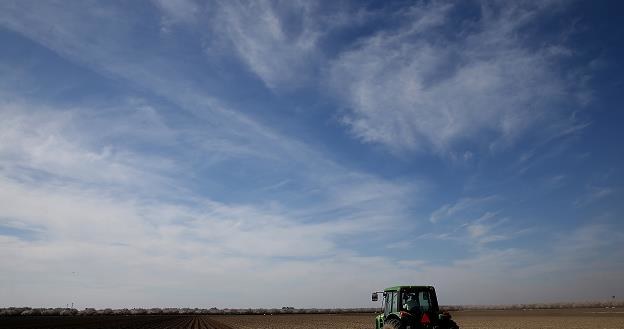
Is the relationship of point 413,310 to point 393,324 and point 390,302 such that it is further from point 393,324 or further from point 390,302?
point 390,302

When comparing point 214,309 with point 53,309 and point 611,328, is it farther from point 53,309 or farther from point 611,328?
point 611,328

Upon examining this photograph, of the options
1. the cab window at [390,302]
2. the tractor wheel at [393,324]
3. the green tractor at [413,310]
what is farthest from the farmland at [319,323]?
the tractor wheel at [393,324]

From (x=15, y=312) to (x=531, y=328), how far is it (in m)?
120

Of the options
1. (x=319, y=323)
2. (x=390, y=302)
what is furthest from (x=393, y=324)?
(x=319, y=323)

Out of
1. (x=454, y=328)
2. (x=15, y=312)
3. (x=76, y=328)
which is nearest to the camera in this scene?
(x=454, y=328)

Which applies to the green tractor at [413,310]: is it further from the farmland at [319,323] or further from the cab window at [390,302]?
the farmland at [319,323]

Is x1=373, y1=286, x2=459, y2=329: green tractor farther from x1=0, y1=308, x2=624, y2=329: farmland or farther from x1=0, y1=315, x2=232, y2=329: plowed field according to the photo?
x1=0, y1=315, x2=232, y2=329: plowed field

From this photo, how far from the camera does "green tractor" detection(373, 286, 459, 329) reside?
44.4 feet

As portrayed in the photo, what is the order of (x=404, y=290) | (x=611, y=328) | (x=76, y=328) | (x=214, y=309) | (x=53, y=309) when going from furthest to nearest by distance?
(x=214, y=309) → (x=53, y=309) → (x=76, y=328) → (x=611, y=328) → (x=404, y=290)

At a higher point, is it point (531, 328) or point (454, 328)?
point (454, 328)

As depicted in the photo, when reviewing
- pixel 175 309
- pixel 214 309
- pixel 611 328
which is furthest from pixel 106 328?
pixel 214 309

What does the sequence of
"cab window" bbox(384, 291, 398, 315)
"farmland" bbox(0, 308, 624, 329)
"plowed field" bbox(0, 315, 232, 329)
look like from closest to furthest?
Result: 1. "cab window" bbox(384, 291, 398, 315)
2. "farmland" bbox(0, 308, 624, 329)
3. "plowed field" bbox(0, 315, 232, 329)

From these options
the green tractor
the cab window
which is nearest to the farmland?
the cab window

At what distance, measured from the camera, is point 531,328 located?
33844 mm
